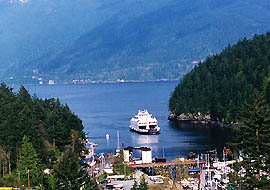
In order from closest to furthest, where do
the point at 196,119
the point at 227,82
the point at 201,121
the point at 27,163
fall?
1. the point at 27,163
2. the point at 201,121
3. the point at 227,82
4. the point at 196,119

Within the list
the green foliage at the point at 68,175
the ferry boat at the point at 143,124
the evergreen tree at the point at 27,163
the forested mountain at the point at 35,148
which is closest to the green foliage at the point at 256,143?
the green foliage at the point at 68,175

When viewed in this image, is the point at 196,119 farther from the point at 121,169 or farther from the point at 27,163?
the point at 27,163

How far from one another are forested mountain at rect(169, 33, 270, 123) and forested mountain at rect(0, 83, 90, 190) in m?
39.9

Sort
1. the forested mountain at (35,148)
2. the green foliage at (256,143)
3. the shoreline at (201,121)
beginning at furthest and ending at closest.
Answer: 1. the shoreline at (201,121)
2. the forested mountain at (35,148)
3. the green foliage at (256,143)

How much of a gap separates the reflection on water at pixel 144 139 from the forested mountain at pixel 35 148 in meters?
20.7

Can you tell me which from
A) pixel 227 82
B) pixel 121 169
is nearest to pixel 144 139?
pixel 227 82

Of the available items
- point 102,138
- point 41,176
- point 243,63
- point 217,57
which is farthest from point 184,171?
point 217,57

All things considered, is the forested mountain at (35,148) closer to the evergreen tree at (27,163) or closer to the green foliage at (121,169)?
the evergreen tree at (27,163)

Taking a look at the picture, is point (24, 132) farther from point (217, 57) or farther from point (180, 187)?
point (217, 57)

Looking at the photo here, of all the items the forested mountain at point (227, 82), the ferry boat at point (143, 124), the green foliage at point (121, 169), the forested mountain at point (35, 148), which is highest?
the forested mountain at point (227, 82)

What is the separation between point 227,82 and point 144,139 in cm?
2323

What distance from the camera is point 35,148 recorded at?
4300 cm

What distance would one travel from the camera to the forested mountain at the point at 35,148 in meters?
34.9

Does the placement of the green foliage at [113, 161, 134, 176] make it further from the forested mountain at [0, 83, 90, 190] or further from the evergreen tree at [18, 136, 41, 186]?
the evergreen tree at [18, 136, 41, 186]
